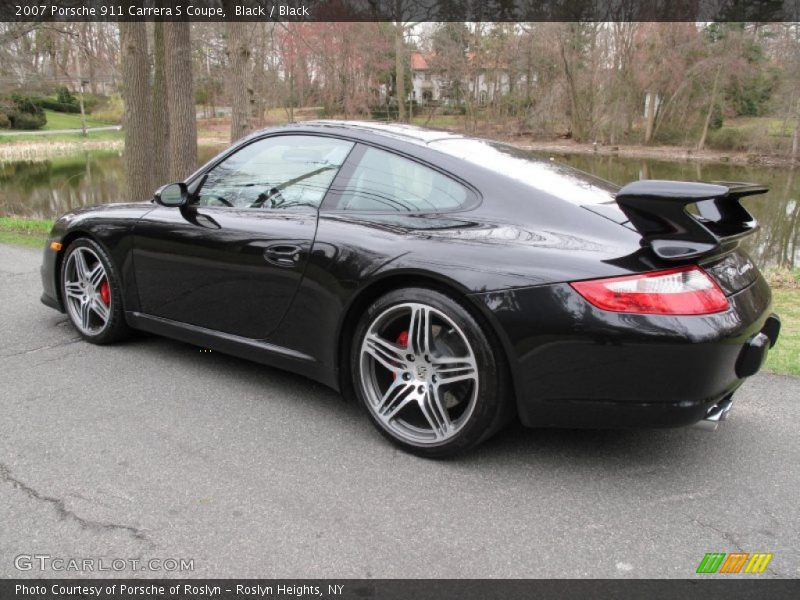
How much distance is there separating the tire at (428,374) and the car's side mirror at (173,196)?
1480 millimetres

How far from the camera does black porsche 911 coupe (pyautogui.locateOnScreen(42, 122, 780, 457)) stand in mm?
2482

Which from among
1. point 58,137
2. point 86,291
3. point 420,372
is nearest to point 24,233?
point 86,291

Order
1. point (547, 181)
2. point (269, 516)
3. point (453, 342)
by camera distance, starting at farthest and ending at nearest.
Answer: point (547, 181), point (453, 342), point (269, 516)

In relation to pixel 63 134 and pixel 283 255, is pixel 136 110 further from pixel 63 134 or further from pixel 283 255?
pixel 63 134

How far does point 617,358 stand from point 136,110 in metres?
10.1

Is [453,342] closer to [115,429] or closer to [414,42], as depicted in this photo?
[115,429]

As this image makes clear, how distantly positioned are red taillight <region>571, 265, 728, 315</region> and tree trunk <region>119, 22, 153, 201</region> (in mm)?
9891

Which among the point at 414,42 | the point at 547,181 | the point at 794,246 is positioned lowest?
the point at 794,246

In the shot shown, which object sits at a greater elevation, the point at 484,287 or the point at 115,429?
the point at 484,287

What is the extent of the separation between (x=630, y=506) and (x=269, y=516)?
1371mm

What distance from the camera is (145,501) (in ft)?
8.37

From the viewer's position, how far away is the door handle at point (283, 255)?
3246 millimetres

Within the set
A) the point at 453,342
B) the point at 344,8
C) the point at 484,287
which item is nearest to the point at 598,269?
the point at 484,287
